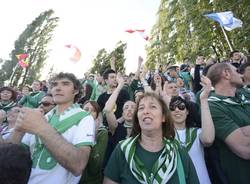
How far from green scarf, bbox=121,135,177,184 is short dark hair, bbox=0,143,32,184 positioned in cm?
120

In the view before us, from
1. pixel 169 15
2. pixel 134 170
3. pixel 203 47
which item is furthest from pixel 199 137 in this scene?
pixel 169 15

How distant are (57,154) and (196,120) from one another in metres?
2.28

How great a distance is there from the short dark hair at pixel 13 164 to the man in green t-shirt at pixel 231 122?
227 cm

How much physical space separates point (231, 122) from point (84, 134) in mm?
1552

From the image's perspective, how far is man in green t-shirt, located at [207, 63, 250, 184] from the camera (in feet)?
11.8

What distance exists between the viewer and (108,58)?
101 feet

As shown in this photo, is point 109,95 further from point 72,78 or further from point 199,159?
point 199,159

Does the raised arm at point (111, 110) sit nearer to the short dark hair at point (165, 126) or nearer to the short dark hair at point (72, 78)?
the short dark hair at point (72, 78)

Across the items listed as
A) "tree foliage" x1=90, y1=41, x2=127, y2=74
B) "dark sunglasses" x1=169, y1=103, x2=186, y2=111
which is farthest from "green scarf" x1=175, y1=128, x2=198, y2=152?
"tree foliage" x1=90, y1=41, x2=127, y2=74

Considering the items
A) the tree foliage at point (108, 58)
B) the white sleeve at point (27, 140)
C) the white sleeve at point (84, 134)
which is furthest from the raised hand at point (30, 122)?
the tree foliage at point (108, 58)

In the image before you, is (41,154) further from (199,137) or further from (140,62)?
(140,62)

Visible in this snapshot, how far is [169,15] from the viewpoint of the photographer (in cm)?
3192

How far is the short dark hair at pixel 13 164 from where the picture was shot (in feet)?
6.26

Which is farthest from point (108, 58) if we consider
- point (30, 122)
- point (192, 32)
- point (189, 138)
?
point (30, 122)
